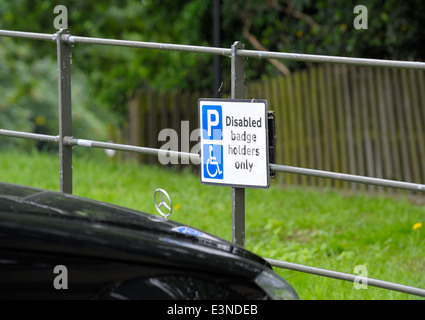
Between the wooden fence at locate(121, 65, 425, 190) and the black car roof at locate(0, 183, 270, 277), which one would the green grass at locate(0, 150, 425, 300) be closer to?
the wooden fence at locate(121, 65, 425, 190)

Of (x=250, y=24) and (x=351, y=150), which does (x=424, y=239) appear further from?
(x=250, y=24)

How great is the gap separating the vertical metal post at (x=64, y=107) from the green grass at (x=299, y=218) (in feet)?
4.73

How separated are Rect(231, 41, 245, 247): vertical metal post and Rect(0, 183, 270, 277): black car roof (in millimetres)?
1161

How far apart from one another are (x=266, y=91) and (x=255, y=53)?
600 cm

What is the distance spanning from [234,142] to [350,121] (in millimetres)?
5563

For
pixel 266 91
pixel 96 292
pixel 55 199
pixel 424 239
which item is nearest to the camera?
pixel 96 292

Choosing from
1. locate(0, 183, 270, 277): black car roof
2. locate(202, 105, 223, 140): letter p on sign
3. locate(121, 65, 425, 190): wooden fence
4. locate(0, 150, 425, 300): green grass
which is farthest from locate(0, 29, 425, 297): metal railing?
locate(121, 65, 425, 190): wooden fence

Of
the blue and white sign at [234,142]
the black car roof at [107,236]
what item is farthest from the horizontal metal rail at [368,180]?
the black car roof at [107,236]

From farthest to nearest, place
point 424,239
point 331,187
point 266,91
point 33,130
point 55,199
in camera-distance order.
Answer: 1. point 33,130
2. point 266,91
3. point 331,187
4. point 424,239
5. point 55,199

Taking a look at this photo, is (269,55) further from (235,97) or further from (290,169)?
(290,169)

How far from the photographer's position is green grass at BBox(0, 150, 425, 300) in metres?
4.90

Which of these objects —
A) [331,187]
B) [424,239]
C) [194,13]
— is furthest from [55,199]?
[194,13]

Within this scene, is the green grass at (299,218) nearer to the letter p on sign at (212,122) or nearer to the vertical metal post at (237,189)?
the vertical metal post at (237,189)

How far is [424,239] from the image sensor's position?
5.69 m
